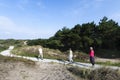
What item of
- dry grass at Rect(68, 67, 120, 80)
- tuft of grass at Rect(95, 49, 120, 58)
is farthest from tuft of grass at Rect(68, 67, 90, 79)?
tuft of grass at Rect(95, 49, 120, 58)

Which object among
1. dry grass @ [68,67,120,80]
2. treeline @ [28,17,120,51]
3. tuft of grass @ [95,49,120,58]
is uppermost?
treeline @ [28,17,120,51]

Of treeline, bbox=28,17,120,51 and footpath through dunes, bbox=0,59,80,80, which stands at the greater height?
treeline, bbox=28,17,120,51

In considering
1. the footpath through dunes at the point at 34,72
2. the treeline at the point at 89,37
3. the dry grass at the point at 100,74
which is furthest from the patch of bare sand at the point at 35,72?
the treeline at the point at 89,37

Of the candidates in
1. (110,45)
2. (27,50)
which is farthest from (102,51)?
(27,50)

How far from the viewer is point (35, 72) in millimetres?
20531

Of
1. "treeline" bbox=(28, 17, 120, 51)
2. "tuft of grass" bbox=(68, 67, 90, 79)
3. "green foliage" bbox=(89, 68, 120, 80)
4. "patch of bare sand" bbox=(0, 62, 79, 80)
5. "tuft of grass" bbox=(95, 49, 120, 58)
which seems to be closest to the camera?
"green foliage" bbox=(89, 68, 120, 80)

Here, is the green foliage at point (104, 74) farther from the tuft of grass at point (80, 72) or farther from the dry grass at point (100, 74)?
the tuft of grass at point (80, 72)

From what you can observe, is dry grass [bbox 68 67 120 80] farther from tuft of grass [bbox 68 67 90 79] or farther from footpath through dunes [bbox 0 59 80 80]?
footpath through dunes [bbox 0 59 80 80]

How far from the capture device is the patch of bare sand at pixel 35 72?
725 inches

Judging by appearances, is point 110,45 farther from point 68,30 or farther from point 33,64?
point 33,64

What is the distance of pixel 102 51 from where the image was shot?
4731cm

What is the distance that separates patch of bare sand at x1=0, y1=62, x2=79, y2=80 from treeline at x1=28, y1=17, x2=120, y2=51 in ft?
74.0

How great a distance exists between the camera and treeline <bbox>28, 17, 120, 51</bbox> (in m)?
45.2

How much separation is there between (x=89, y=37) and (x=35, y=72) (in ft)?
89.0
